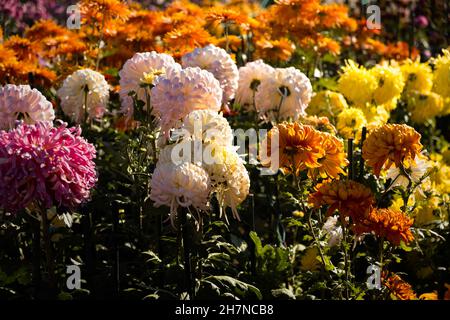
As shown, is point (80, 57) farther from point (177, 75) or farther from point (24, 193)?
point (24, 193)

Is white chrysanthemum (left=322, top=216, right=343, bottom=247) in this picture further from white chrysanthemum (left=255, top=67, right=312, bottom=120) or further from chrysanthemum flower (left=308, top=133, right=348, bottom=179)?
white chrysanthemum (left=255, top=67, right=312, bottom=120)

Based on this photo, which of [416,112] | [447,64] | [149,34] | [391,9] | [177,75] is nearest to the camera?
[177,75]

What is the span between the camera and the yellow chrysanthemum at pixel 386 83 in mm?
3795

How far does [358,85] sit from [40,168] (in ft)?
6.69

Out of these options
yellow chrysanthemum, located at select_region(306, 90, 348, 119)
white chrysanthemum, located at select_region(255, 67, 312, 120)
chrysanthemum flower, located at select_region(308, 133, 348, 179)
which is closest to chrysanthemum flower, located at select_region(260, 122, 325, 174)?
chrysanthemum flower, located at select_region(308, 133, 348, 179)

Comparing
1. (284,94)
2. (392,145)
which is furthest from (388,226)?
(284,94)

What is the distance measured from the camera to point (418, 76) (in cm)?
426

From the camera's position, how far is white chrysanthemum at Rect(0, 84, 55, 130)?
8.48ft

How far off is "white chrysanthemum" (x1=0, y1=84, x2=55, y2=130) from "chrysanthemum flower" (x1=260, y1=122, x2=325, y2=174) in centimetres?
84

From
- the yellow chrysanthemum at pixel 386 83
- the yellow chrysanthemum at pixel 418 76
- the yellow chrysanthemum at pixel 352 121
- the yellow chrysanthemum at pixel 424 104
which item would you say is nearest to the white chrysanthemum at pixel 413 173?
the yellow chrysanthemum at pixel 352 121

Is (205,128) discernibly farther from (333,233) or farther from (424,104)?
(424,104)
